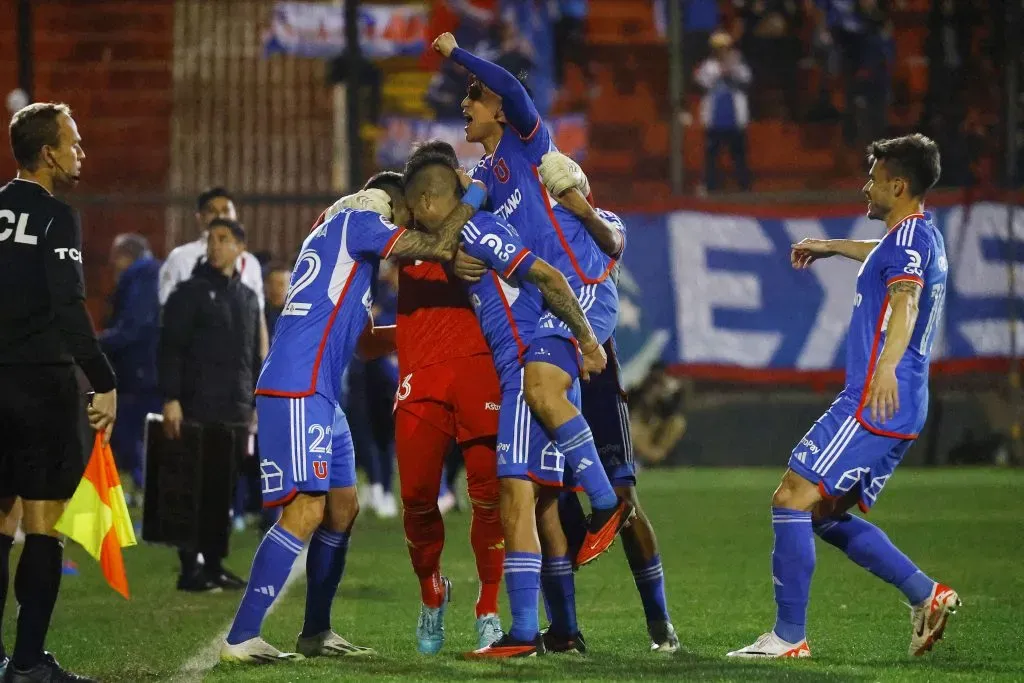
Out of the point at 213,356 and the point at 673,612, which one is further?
the point at 213,356

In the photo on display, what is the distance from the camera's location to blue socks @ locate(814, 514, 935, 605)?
6742mm

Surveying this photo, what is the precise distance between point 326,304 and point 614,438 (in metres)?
1.44

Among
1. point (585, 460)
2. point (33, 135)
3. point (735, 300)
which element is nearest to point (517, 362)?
point (585, 460)

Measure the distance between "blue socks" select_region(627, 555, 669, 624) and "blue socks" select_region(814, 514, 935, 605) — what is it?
73 centimetres

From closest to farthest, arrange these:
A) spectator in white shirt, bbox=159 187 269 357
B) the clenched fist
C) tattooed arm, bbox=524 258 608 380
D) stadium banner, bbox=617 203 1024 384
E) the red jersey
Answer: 1. tattooed arm, bbox=524 258 608 380
2. the clenched fist
3. the red jersey
4. spectator in white shirt, bbox=159 187 269 357
5. stadium banner, bbox=617 203 1024 384

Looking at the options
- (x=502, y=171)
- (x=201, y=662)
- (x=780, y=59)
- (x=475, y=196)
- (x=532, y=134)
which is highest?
(x=780, y=59)

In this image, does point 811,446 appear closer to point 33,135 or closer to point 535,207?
point 535,207

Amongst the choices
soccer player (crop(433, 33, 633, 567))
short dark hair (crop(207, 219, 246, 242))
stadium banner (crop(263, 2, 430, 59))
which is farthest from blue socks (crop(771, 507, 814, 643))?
stadium banner (crop(263, 2, 430, 59))

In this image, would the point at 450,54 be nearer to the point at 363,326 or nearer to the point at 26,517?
the point at 363,326

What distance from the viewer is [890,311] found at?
6512 millimetres

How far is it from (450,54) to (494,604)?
2.38 metres

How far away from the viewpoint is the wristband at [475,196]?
6.68 m

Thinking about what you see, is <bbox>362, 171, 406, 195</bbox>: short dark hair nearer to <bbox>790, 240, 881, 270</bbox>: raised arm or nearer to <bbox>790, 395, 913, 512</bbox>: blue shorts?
<bbox>790, 240, 881, 270</bbox>: raised arm

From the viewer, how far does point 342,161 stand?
66.9 feet
